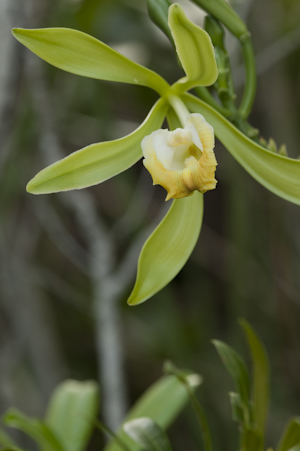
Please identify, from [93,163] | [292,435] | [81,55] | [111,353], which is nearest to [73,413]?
[111,353]

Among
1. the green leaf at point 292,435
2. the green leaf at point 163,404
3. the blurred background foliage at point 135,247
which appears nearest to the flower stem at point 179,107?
the green leaf at point 292,435

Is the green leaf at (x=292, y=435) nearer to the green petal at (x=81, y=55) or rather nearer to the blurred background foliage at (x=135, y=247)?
the green petal at (x=81, y=55)

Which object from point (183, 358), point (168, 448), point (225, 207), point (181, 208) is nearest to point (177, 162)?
point (181, 208)

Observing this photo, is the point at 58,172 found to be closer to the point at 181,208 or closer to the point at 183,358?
the point at 181,208

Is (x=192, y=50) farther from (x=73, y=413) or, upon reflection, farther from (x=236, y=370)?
(x=73, y=413)

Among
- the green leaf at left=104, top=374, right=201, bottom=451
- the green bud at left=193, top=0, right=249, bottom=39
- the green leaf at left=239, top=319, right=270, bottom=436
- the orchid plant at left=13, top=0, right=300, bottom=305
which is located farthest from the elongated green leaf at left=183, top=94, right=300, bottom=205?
the green leaf at left=104, top=374, right=201, bottom=451

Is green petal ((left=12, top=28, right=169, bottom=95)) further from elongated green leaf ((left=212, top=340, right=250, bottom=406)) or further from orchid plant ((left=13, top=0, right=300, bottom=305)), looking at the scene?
elongated green leaf ((left=212, top=340, right=250, bottom=406))

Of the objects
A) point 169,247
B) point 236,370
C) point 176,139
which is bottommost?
point 236,370
